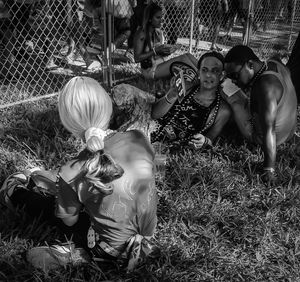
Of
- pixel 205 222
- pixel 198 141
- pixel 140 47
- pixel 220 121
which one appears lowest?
pixel 205 222

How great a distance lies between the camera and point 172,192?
8.68ft

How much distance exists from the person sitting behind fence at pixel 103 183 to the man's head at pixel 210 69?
1.30 metres

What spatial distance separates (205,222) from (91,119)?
118 cm

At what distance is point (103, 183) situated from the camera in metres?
1.55

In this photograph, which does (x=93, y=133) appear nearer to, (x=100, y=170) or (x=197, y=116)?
(x=100, y=170)

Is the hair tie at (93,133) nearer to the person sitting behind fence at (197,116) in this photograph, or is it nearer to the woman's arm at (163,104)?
the woman's arm at (163,104)

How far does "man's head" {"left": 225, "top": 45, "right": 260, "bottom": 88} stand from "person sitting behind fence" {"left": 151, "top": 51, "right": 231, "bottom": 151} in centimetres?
15

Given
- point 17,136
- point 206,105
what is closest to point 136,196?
point 206,105

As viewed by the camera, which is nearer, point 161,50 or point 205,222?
point 205,222

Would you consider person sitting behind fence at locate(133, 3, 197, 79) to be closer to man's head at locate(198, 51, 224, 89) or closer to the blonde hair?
man's head at locate(198, 51, 224, 89)

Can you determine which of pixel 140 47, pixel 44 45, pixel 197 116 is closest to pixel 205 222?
pixel 197 116

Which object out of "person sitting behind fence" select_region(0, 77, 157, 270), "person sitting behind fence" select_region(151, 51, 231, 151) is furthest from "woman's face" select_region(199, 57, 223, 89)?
"person sitting behind fence" select_region(0, 77, 157, 270)

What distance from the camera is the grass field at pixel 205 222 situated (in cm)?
204

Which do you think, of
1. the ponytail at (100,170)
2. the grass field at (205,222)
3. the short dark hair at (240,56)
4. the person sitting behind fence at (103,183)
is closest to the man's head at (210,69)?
the short dark hair at (240,56)
